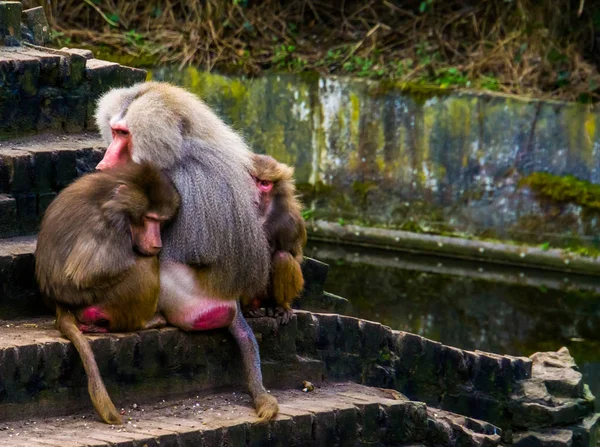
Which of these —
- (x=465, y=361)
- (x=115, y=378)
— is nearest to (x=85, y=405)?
(x=115, y=378)

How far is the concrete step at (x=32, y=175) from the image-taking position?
5.21m

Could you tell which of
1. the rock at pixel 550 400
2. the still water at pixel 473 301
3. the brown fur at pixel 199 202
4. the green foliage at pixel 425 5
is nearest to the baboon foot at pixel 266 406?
the brown fur at pixel 199 202

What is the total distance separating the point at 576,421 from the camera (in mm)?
6320

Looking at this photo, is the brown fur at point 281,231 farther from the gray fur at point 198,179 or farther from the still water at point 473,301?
the still water at point 473,301

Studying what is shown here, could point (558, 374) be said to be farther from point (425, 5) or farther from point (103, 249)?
point (425, 5)

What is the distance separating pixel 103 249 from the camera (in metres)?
4.44

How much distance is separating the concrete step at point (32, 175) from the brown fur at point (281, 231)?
851 millimetres

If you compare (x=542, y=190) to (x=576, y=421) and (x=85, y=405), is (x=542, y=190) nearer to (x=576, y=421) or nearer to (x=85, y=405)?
(x=576, y=421)

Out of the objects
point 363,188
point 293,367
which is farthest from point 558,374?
point 363,188

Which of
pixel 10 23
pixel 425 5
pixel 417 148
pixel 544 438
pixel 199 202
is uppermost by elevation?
pixel 425 5

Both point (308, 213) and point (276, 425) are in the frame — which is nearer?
Result: point (276, 425)

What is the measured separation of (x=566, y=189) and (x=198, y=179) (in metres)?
6.20

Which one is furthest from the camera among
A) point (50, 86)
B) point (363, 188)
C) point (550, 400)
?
point (363, 188)

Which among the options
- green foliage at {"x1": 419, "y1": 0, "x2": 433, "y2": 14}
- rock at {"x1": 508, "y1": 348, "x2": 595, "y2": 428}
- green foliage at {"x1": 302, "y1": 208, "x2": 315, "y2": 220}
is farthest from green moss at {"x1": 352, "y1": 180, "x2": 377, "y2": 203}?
rock at {"x1": 508, "y1": 348, "x2": 595, "y2": 428}
